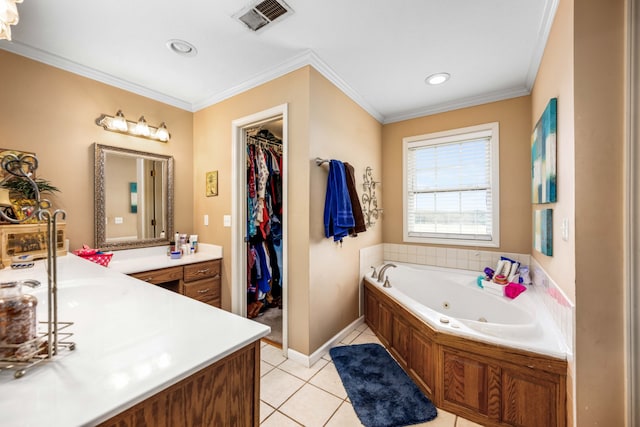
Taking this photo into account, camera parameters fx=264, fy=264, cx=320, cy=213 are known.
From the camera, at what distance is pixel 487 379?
62.1 inches

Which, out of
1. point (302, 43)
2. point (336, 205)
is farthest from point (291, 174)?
point (302, 43)

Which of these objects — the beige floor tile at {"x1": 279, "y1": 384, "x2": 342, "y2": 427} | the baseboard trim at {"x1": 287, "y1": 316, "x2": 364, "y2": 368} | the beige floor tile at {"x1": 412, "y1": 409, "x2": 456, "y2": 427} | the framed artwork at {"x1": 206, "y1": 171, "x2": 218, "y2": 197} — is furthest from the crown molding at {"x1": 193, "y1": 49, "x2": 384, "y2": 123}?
the beige floor tile at {"x1": 412, "y1": 409, "x2": 456, "y2": 427}

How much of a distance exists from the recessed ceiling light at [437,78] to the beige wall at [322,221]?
74 cm

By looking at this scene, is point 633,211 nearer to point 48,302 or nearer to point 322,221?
point 322,221

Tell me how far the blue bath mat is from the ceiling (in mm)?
2470

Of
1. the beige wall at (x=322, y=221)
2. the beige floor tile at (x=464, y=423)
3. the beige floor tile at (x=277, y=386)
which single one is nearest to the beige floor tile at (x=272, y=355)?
the beige floor tile at (x=277, y=386)

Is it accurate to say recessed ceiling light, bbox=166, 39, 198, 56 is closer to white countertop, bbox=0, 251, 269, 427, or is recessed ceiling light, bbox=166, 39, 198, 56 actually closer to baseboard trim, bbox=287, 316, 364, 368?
white countertop, bbox=0, 251, 269, 427

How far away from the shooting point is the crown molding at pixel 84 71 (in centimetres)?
198

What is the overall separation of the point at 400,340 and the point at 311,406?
34.7 inches

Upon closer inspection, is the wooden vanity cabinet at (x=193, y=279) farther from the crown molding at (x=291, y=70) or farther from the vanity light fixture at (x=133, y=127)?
the crown molding at (x=291, y=70)

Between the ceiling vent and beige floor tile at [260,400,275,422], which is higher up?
the ceiling vent

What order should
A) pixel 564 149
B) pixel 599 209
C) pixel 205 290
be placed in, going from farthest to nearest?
pixel 205 290, pixel 564 149, pixel 599 209

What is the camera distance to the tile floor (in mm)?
1604

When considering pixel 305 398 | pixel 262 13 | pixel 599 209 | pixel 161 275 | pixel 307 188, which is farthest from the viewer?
pixel 161 275
